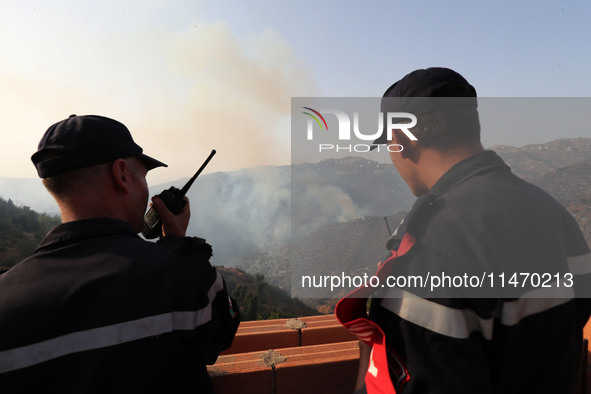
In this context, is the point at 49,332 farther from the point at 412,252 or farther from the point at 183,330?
the point at 412,252

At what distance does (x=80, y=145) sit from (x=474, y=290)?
1.90m

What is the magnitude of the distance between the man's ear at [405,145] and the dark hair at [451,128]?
0.27 ft

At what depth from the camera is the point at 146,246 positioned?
156 centimetres

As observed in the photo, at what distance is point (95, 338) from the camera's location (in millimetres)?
1322

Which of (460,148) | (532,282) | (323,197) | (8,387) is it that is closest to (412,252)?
(532,282)

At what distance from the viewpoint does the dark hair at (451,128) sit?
161 centimetres

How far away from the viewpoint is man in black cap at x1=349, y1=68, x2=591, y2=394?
47.9 inches

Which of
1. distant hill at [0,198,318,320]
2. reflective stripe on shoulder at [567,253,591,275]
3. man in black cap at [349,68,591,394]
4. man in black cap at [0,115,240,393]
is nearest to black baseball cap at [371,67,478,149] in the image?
man in black cap at [349,68,591,394]

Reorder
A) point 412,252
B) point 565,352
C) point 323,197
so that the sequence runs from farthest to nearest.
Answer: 1. point 323,197
2. point 565,352
3. point 412,252

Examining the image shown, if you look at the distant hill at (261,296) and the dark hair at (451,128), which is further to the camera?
the distant hill at (261,296)

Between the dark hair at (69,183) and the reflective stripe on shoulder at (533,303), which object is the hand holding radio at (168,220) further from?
the reflective stripe on shoulder at (533,303)

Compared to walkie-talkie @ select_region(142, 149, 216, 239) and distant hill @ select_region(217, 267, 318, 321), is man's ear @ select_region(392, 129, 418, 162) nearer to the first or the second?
walkie-talkie @ select_region(142, 149, 216, 239)

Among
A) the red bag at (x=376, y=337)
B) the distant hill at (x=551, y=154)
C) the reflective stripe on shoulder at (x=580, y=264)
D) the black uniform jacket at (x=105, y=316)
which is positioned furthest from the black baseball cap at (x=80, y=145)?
the distant hill at (x=551, y=154)

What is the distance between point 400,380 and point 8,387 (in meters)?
1.50
